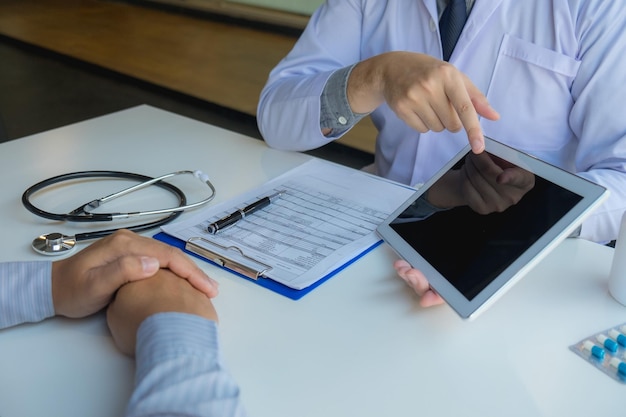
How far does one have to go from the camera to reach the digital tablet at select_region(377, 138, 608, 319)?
2.39ft

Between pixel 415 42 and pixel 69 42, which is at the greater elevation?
pixel 415 42

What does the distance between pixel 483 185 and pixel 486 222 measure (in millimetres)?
68

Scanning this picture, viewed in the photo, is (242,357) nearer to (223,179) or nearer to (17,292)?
(17,292)

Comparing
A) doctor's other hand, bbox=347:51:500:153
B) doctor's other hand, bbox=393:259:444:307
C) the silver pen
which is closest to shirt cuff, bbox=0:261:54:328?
the silver pen

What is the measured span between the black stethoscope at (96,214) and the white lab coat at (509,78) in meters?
0.26

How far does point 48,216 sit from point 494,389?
2.29 feet

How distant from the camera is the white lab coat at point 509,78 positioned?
1.09 meters

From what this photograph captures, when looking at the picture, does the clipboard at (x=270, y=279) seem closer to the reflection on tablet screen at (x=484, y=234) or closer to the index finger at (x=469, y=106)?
the reflection on tablet screen at (x=484, y=234)

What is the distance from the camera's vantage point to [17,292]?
0.77m

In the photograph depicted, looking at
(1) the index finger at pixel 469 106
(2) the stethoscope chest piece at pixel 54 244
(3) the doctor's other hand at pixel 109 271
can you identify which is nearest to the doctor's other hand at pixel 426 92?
(1) the index finger at pixel 469 106

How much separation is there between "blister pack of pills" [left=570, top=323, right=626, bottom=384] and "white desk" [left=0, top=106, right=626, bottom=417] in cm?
1

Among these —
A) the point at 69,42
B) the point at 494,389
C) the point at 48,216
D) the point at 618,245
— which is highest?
the point at 618,245

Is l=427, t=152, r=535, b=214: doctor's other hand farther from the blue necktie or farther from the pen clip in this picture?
the blue necktie

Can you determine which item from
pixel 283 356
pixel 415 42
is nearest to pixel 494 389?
pixel 283 356
